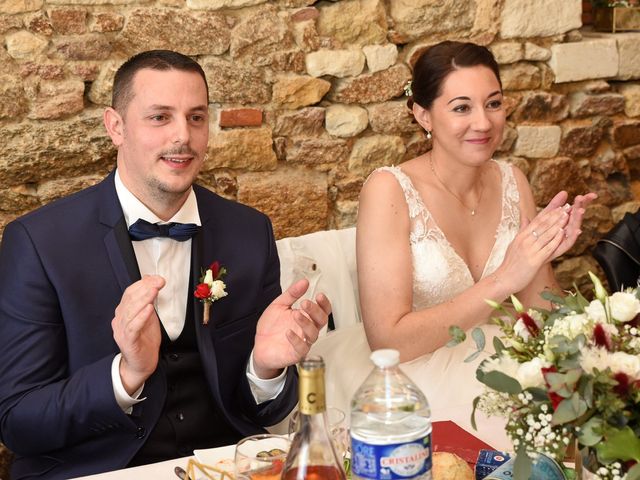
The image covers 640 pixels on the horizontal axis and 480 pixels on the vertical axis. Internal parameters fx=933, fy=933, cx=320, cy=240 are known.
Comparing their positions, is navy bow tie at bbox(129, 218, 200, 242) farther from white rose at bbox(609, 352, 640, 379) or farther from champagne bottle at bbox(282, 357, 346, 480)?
white rose at bbox(609, 352, 640, 379)

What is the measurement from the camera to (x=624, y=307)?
139cm

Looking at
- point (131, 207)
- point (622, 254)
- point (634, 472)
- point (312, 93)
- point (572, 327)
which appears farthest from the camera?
point (312, 93)

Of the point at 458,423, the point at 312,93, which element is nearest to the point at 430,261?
the point at 312,93

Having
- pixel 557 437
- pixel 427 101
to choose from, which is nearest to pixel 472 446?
pixel 557 437

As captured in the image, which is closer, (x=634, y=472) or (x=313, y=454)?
(x=634, y=472)

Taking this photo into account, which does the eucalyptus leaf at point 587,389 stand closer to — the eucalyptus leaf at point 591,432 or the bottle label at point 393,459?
the eucalyptus leaf at point 591,432

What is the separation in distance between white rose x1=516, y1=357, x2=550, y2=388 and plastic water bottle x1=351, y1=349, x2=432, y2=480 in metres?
0.15

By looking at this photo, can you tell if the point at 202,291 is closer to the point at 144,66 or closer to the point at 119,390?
the point at 119,390

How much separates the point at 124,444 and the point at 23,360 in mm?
308

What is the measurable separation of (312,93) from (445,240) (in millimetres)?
788

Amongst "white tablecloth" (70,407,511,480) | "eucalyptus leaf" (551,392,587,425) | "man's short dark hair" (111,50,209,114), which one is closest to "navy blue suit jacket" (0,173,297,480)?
"man's short dark hair" (111,50,209,114)

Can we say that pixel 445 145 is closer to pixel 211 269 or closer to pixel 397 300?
pixel 397 300

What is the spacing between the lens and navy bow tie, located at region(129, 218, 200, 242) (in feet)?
7.55

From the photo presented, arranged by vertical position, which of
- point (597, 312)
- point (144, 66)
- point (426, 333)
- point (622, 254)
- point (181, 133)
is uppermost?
point (144, 66)
